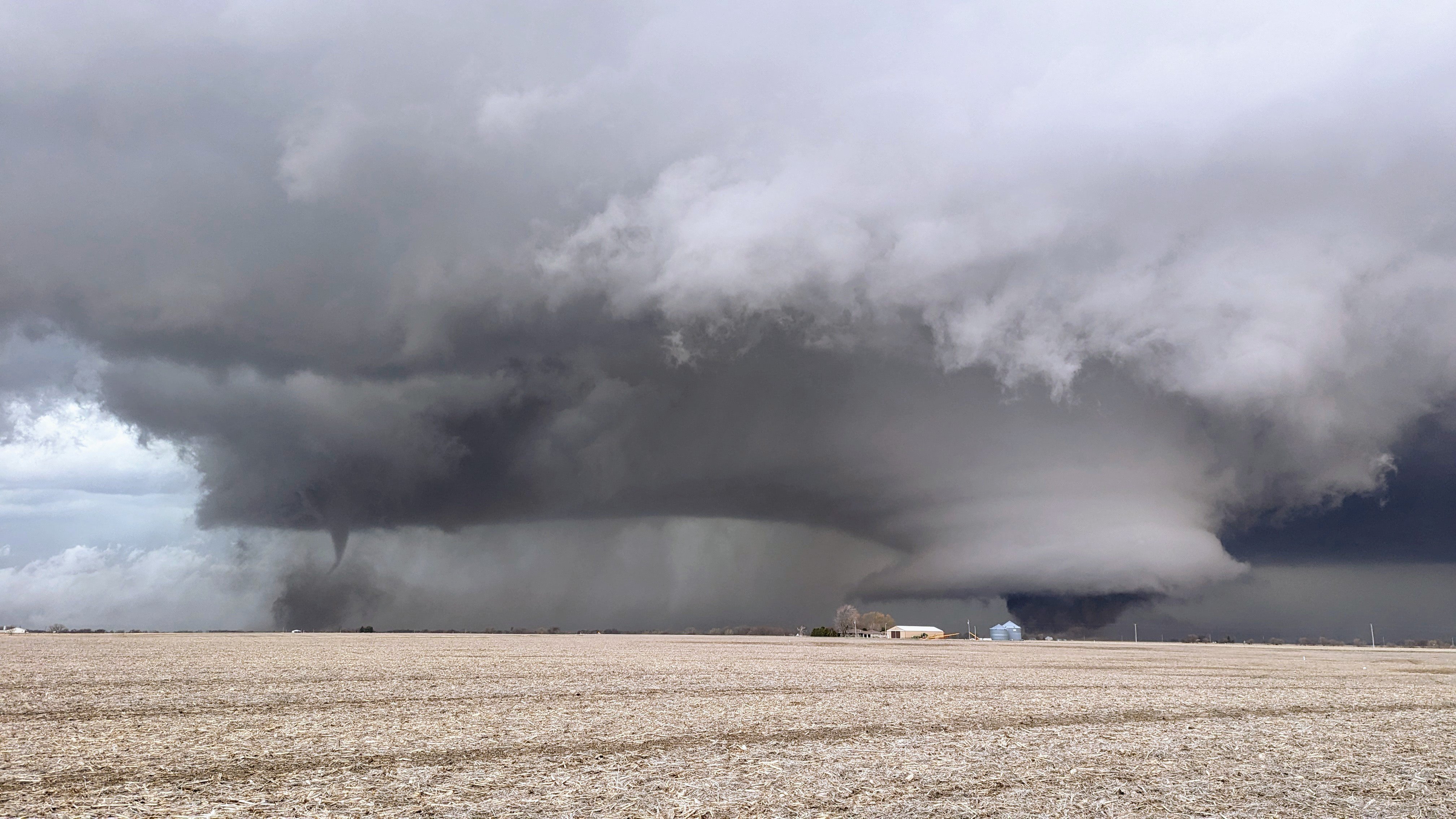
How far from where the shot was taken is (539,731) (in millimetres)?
22844

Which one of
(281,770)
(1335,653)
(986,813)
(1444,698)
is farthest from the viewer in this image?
(1335,653)

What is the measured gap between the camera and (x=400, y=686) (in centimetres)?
3656

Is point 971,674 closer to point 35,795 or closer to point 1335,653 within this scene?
point 35,795

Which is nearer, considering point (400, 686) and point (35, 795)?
point (35, 795)

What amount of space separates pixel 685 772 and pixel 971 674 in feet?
123

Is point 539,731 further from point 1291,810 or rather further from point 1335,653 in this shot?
point 1335,653

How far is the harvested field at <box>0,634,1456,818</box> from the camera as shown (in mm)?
15078

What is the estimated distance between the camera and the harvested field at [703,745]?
15.1m

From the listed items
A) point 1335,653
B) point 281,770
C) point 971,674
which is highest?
point 281,770

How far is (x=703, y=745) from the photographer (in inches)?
825

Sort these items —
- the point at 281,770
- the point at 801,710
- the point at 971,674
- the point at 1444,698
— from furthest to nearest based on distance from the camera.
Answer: the point at 971,674, the point at 1444,698, the point at 801,710, the point at 281,770

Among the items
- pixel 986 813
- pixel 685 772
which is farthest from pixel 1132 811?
pixel 685 772

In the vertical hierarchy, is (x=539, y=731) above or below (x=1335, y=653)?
above

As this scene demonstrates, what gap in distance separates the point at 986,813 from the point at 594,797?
6670 mm
